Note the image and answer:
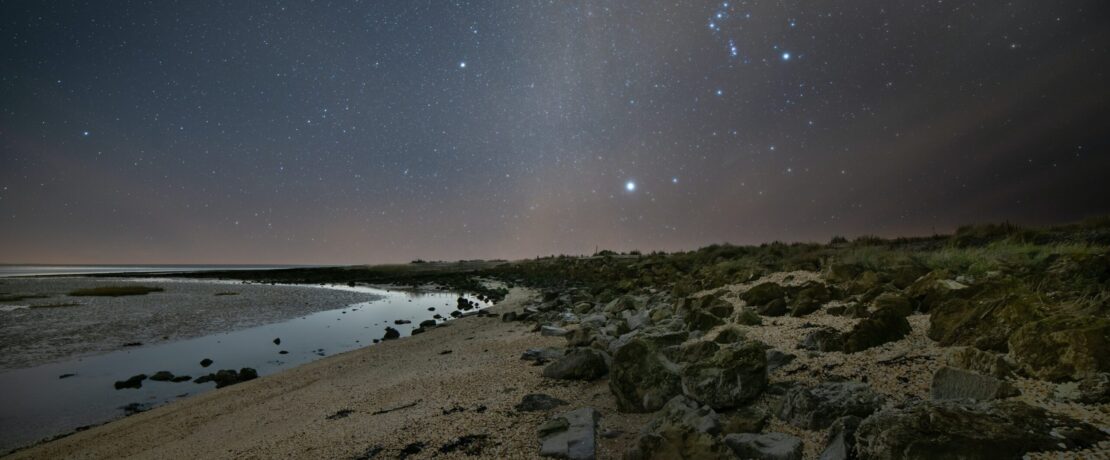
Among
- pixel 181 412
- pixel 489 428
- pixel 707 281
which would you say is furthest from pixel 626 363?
pixel 707 281

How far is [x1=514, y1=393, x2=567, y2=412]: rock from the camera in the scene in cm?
456

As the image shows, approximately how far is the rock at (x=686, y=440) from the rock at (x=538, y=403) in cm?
142

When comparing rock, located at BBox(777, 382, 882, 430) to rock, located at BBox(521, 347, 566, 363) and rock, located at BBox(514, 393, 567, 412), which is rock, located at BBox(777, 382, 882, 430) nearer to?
rock, located at BBox(514, 393, 567, 412)

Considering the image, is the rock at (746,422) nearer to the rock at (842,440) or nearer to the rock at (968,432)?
the rock at (842,440)

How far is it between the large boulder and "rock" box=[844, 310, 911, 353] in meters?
1.72

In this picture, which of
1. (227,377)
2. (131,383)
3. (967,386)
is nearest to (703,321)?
(967,386)

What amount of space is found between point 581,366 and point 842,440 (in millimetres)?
3254

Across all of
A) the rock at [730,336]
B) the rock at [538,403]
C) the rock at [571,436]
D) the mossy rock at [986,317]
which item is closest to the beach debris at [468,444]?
the rock at [571,436]

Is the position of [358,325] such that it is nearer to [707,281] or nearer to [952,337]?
[707,281]

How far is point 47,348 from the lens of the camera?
39.9 ft

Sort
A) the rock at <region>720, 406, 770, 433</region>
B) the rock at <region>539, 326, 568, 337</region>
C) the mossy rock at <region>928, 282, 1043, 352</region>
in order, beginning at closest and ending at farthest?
the rock at <region>720, 406, 770, 433</region>, the mossy rock at <region>928, 282, 1043, 352</region>, the rock at <region>539, 326, 568, 337</region>

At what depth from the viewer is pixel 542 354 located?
6957 millimetres

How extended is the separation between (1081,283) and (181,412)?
1162 centimetres

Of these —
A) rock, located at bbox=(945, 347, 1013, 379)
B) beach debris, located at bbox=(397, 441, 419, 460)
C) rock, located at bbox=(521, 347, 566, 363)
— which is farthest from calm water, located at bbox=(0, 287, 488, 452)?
rock, located at bbox=(945, 347, 1013, 379)
